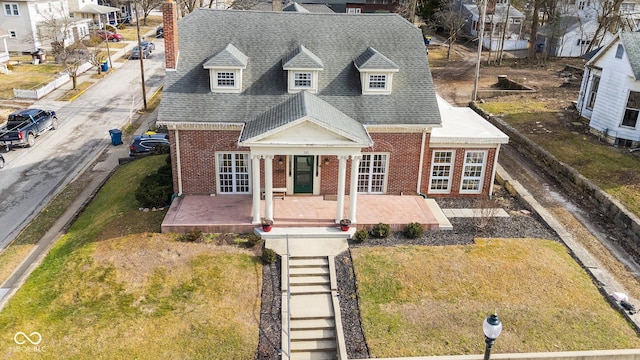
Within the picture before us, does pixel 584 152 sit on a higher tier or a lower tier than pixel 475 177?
lower

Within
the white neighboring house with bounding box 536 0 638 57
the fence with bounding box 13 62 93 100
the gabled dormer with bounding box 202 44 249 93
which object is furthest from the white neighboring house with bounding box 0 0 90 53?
the white neighboring house with bounding box 536 0 638 57

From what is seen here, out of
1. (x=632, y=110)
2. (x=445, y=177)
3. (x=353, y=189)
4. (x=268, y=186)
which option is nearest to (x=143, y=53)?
(x=268, y=186)

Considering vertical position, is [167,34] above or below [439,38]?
above

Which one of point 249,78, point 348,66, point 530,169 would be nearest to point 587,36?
point 530,169

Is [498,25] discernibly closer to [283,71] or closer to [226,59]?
[283,71]

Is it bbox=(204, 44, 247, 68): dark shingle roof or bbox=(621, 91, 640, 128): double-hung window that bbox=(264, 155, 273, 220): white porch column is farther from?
bbox=(621, 91, 640, 128): double-hung window

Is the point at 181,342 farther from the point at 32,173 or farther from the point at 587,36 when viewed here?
the point at 587,36

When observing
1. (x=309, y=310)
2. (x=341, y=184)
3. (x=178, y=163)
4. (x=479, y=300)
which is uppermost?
(x=341, y=184)
